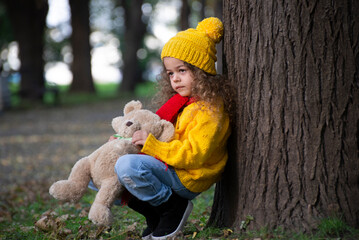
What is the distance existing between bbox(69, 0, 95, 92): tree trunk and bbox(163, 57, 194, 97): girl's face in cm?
2036

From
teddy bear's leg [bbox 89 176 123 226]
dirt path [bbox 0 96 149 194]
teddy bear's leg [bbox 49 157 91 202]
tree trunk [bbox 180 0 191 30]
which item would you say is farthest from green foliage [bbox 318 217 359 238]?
tree trunk [bbox 180 0 191 30]

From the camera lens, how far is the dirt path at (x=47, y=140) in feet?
24.6

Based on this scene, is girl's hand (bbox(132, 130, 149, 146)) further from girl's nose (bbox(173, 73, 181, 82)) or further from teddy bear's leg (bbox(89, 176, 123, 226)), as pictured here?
girl's nose (bbox(173, 73, 181, 82))

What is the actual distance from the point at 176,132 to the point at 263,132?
2.03ft

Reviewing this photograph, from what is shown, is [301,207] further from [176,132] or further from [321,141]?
[176,132]

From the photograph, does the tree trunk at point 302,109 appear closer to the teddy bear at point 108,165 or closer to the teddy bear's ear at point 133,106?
the teddy bear at point 108,165

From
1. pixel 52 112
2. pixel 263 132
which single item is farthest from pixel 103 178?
pixel 52 112

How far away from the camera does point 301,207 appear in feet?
9.36

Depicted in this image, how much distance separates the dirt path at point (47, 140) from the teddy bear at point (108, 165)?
0.62 meters

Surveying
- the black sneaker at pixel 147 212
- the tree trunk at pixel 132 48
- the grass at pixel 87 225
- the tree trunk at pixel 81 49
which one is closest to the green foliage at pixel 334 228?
the grass at pixel 87 225

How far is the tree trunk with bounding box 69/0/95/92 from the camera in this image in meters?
23.1

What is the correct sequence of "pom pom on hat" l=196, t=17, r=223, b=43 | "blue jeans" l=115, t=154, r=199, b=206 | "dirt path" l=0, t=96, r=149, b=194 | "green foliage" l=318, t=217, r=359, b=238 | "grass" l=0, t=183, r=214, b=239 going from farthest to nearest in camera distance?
"dirt path" l=0, t=96, r=149, b=194
"grass" l=0, t=183, r=214, b=239
"pom pom on hat" l=196, t=17, r=223, b=43
"blue jeans" l=115, t=154, r=199, b=206
"green foliage" l=318, t=217, r=359, b=238

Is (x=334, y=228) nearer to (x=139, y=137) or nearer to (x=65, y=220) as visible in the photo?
(x=139, y=137)

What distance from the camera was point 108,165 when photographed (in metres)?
3.12
